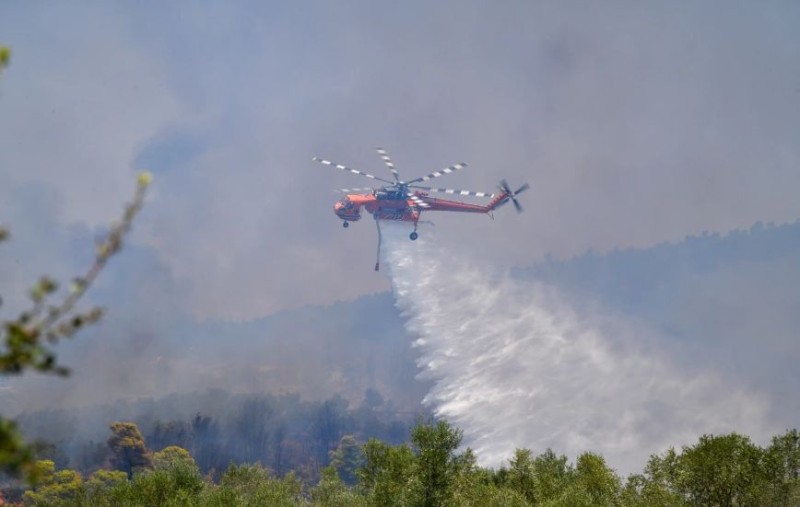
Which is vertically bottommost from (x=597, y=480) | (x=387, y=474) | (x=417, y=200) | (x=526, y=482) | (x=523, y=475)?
(x=597, y=480)

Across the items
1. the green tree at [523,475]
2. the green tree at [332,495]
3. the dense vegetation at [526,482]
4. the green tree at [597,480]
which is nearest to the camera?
the dense vegetation at [526,482]

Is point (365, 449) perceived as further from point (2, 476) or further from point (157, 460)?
point (2, 476)

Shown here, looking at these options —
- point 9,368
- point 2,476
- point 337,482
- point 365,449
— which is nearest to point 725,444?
point 365,449

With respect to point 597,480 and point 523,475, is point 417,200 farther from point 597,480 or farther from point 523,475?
point 597,480

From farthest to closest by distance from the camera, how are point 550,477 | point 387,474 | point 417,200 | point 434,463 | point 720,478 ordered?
point 417,200
point 550,477
point 387,474
point 720,478
point 434,463

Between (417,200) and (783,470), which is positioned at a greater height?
(417,200)

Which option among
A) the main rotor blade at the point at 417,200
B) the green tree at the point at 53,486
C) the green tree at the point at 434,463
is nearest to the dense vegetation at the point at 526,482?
the green tree at the point at 434,463

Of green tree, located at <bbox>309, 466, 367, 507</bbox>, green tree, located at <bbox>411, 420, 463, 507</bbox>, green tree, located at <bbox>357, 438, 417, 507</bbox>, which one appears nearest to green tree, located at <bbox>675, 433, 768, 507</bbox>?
green tree, located at <bbox>411, 420, 463, 507</bbox>

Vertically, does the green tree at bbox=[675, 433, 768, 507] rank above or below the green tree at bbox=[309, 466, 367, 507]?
below

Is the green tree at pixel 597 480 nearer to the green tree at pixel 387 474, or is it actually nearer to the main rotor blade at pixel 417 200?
the green tree at pixel 387 474

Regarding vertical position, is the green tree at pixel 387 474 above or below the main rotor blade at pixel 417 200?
below

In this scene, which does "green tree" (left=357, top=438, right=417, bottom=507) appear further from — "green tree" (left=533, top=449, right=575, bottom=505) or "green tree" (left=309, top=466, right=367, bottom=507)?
"green tree" (left=533, top=449, right=575, bottom=505)

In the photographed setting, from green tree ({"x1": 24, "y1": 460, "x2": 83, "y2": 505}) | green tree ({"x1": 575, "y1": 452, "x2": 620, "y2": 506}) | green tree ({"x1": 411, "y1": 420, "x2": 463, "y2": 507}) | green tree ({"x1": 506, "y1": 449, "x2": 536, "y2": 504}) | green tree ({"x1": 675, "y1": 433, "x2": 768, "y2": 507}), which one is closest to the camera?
green tree ({"x1": 411, "y1": 420, "x2": 463, "y2": 507})

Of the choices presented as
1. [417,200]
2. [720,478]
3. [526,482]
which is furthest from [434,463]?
[417,200]
